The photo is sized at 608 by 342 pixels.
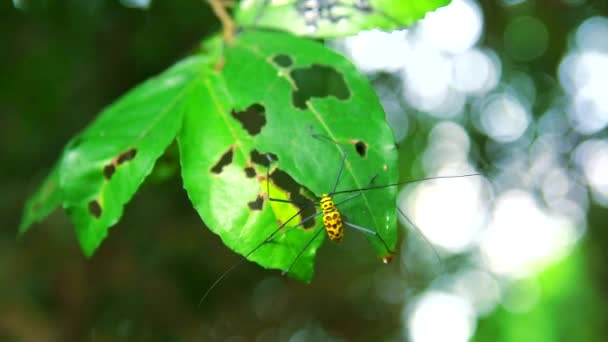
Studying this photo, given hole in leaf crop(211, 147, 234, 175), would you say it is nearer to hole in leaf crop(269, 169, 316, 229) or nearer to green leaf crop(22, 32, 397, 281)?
green leaf crop(22, 32, 397, 281)

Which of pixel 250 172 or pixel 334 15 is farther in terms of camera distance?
pixel 334 15

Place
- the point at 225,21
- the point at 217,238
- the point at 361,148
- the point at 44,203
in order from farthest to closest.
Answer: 1. the point at 217,238
2. the point at 44,203
3. the point at 225,21
4. the point at 361,148

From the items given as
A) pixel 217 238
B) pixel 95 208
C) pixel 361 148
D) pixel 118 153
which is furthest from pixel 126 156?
pixel 217 238

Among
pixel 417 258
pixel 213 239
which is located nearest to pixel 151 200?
pixel 213 239

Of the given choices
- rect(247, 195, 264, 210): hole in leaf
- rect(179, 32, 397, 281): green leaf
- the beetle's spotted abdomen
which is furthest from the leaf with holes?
the beetle's spotted abdomen

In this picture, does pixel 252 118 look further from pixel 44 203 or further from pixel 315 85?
pixel 44 203

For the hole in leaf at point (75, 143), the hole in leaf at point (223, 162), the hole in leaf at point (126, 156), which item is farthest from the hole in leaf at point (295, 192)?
the hole in leaf at point (75, 143)
